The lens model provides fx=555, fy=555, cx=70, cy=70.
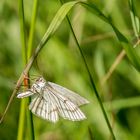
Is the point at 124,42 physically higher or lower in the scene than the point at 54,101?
higher

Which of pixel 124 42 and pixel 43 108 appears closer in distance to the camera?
pixel 43 108

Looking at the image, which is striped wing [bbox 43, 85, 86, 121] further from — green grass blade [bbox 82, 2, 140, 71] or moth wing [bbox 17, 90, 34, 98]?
green grass blade [bbox 82, 2, 140, 71]

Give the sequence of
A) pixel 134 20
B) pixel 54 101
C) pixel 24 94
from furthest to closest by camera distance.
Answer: pixel 134 20 → pixel 54 101 → pixel 24 94

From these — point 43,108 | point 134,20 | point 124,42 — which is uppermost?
point 134,20

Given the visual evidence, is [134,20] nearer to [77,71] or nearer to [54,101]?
[54,101]

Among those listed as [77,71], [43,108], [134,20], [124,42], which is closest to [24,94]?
[43,108]

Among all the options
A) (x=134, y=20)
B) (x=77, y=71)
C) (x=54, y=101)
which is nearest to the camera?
(x=54, y=101)
